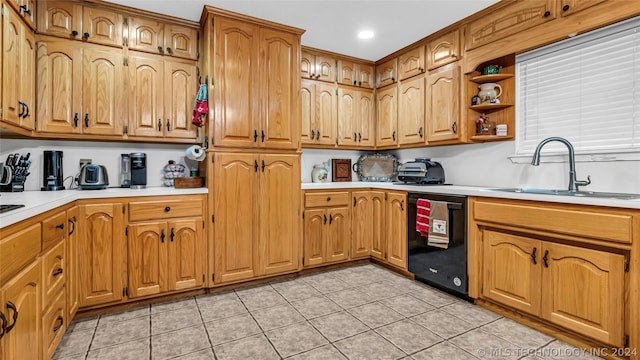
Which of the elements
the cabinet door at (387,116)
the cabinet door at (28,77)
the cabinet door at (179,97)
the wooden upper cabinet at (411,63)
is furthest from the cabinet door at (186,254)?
the wooden upper cabinet at (411,63)

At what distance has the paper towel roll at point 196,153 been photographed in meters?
2.75

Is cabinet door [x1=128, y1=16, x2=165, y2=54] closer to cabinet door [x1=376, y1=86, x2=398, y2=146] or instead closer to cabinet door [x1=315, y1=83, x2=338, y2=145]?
cabinet door [x1=315, y1=83, x2=338, y2=145]

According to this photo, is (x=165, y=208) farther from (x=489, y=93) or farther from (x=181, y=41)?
(x=489, y=93)

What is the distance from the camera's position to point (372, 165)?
13.4ft

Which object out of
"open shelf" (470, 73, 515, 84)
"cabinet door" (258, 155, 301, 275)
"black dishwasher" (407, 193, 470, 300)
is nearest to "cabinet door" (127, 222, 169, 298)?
"cabinet door" (258, 155, 301, 275)

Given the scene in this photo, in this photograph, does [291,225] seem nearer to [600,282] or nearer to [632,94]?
[600,282]

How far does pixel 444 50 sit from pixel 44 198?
134 inches

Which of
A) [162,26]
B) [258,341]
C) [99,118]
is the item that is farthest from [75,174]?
[258,341]

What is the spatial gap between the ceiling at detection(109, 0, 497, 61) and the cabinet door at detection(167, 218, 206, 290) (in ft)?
5.92

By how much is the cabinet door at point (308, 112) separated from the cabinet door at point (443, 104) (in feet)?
4.12

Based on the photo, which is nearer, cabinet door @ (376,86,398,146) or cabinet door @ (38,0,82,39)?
cabinet door @ (38,0,82,39)

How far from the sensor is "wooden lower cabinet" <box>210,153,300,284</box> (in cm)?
269

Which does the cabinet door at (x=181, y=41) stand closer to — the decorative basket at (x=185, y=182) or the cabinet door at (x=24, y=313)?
the decorative basket at (x=185, y=182)

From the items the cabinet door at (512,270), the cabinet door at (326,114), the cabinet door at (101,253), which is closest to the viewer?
the cabinet door at (512,270)
